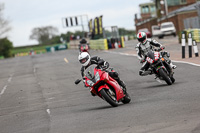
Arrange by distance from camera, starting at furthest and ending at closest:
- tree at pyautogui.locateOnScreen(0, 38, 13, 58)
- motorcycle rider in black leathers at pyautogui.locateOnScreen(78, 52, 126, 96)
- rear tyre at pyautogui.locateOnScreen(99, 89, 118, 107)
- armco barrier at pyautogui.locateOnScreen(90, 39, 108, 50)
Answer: tree at pyautogui.locateOnScreen(0, 38, 13, 58) → armco barrier at pyautogui.locateOnScreen(90, 39, 108, 50) → motorcycle rider in black leathers at pyautogui.locateOnScreen(78, 52, 126, 96) → rear tyre at pyautogui.locateOnScreen(99, 89, 118, 107)

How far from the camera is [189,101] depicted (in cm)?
1029

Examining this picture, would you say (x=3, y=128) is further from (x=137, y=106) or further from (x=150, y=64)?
(x=150, y=64)

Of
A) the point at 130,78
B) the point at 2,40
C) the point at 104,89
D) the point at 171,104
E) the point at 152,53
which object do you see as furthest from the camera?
the point at 2,40

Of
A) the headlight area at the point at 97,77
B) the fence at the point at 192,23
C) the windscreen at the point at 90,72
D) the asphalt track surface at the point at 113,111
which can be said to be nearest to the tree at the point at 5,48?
the fence at the point at 192,23

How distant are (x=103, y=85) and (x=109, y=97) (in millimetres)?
306

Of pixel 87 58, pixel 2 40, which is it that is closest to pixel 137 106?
pixel 87 58

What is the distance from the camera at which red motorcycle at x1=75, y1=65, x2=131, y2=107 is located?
1092 centimetres

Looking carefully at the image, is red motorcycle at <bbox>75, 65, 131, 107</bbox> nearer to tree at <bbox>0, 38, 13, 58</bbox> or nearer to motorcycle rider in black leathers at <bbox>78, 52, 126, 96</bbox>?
motorcycle rider in black leathers at <bbox>78, 52, 126, 96</bbox>

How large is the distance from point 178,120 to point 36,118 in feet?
13.8

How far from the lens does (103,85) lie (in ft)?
36.1

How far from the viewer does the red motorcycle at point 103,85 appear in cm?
1092

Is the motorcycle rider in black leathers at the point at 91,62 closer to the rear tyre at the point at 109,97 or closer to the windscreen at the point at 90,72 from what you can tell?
the windscreen at the point at 90,72

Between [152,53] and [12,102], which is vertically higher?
[152,53]

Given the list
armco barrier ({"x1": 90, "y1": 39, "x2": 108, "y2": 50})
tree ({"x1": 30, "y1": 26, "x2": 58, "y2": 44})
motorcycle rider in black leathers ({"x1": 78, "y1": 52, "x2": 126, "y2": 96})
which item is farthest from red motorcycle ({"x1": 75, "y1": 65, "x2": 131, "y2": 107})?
tree ({"x1": 30, "y1": 26, "x2": 58, "y2": 44})
